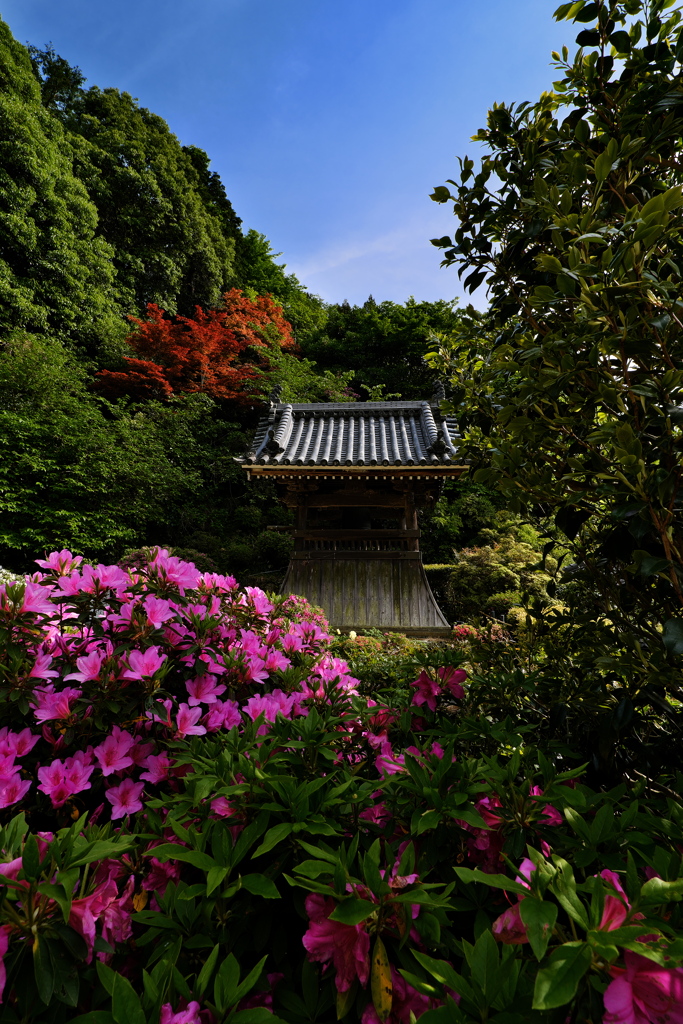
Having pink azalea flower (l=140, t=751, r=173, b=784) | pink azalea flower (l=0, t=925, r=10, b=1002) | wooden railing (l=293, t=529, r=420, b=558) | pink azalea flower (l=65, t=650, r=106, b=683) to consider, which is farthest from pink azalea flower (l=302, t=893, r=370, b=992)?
wooden railing (l=293, t=529, r=420, b=558)

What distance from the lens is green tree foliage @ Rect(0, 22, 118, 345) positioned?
41.1 ft

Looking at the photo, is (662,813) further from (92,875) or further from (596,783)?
(92,875)

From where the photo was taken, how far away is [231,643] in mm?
1432

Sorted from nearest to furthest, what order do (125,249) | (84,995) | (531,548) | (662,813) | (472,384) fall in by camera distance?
(84,995)
(662,813)
(472,384)
(531,548)
(125,249)

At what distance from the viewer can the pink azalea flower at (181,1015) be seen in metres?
0.51

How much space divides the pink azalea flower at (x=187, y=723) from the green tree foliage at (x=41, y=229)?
14970 mm

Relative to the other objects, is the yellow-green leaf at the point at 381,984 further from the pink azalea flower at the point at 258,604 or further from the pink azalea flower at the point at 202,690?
the pink azalea flower at the point at 258,604

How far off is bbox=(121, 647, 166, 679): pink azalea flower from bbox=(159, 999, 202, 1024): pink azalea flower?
62 cm

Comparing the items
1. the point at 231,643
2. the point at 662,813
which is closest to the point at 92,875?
the point at 231,643

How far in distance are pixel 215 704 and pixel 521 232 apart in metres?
1.70

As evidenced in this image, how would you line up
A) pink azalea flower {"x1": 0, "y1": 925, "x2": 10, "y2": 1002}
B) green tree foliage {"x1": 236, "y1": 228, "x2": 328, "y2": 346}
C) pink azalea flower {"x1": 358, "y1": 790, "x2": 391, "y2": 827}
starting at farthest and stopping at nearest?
green tree foliage {"x1": 236, "y1": 228, "x2": 328, "y2": 346}
pink azalea flower {"x1": 358, "y1": 790, "x2": 391, "y2": 827}
pink azalea flower {"x1": 0, "y1": 925, "x2": 10, "y2": 1002}

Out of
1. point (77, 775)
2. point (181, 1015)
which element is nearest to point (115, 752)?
point (77, 775)

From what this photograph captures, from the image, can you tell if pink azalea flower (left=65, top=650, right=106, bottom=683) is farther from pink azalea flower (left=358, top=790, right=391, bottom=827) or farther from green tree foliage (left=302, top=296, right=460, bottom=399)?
green tree foliage (left=302, top=296, right=460, bottom=399)

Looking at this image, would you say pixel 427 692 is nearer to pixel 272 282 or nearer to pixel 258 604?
pixel 258 604
